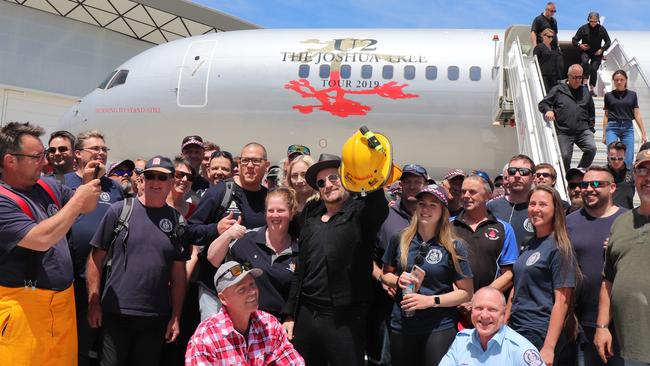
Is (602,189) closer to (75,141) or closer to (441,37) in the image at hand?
(75,141)

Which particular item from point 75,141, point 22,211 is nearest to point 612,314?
point 22,211

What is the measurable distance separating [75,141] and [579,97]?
6442 mm

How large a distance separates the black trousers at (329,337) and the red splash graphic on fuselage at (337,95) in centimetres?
958

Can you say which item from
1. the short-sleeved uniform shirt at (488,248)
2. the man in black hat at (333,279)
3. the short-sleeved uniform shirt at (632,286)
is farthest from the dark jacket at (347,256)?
the short-sleeved uniform shirt at (632,286)

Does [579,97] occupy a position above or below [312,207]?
above

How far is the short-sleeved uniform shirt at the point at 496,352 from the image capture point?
12.4 ft

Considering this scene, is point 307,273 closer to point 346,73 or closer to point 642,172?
point 642,172

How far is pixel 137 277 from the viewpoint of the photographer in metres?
4.70

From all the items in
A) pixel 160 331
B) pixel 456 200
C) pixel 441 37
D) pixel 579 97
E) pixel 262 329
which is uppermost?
pixel 441 37

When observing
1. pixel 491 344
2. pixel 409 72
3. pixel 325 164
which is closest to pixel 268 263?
→ pixel 325 164

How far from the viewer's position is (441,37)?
1421cm

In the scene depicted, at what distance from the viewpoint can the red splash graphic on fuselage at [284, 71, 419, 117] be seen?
13531 mm

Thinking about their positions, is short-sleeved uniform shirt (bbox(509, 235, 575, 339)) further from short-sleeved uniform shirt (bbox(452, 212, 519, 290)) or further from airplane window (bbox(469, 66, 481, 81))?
airplane window (bbox(469, 66, 481, 81))

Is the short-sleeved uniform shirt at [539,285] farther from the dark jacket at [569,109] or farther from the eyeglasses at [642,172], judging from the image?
the dark jacket at [569,109]
